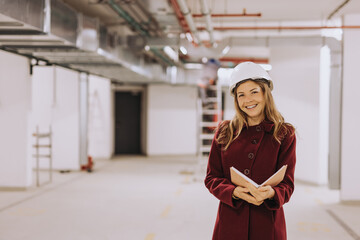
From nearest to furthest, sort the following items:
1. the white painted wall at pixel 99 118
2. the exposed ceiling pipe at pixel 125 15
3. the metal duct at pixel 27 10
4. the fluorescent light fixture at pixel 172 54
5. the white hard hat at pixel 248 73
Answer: the white hard hat at pixel 248 73
the metal duct at pixel 27 10
the exposed ceiling pipe at pixel 125 15
the fluorescent light fixture at pixel 172 54
the white painted wall at pixel 99 118

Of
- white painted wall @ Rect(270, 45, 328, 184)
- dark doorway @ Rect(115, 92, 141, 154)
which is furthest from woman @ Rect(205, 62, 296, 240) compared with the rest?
dark doorway @ Rect(115, 92, 141, 154)

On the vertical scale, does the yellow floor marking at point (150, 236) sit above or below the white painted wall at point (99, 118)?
below

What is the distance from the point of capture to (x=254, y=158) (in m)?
1.57

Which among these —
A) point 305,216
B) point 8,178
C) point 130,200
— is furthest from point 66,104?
point 305,216

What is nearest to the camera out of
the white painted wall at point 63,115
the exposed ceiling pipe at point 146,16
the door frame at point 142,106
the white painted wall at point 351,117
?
the exposed ceiling pipe at point 146,16

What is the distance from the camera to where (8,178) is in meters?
6.17

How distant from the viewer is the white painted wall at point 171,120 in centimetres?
1155

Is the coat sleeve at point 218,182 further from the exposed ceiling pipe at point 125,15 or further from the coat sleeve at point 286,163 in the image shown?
the exposed ceiling pipe at point 125,15

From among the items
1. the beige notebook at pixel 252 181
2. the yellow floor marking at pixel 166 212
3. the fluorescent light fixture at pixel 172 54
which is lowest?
the yellow floor marking at pixel 166 212

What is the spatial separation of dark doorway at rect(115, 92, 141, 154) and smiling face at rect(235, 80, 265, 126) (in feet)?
35.1

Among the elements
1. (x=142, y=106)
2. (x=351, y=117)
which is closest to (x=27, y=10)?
(x=351, y=117)

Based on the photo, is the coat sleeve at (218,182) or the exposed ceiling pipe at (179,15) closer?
the coat sleeve at (218,182)

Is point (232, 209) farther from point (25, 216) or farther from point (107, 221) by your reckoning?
point (25, 216)

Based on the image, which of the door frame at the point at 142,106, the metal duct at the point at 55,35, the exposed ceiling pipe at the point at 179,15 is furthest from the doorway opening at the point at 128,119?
the exposed ceiling pipe at the point at 179,15
